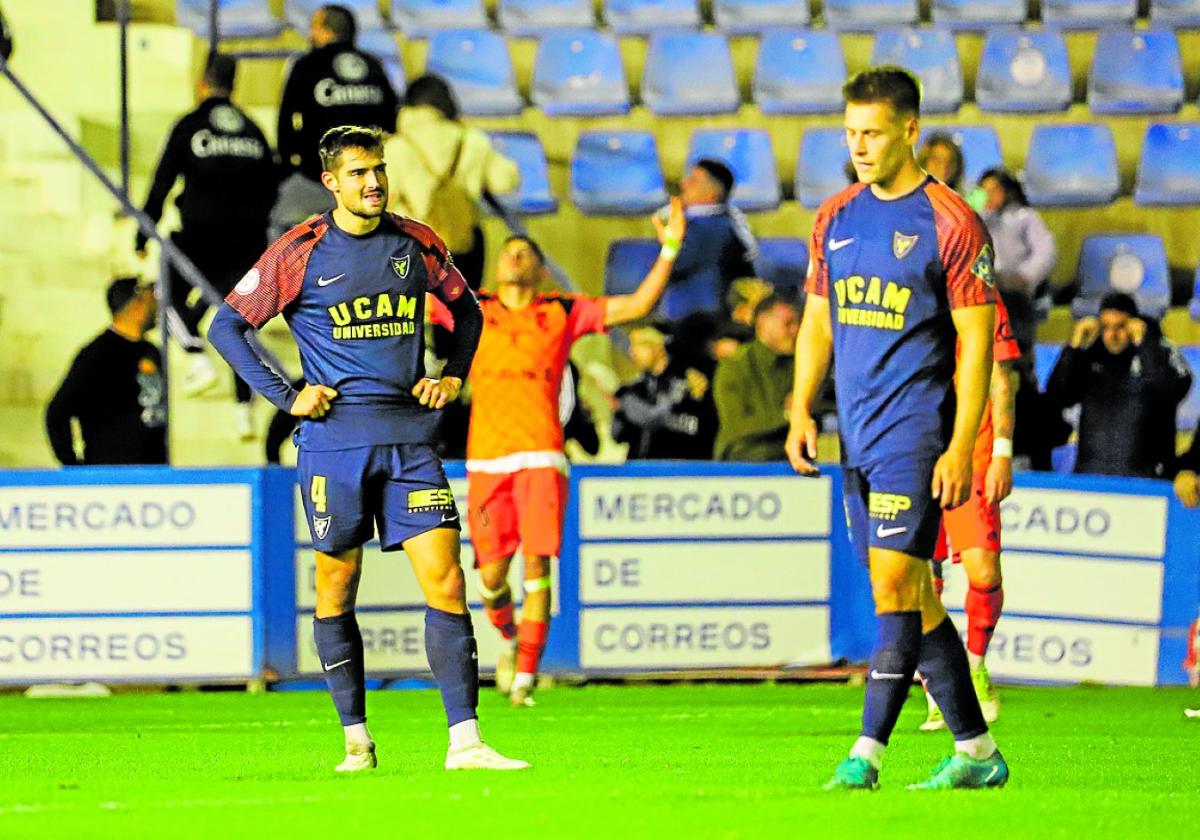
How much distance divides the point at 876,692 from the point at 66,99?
9685 millimetres

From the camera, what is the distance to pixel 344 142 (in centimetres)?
697

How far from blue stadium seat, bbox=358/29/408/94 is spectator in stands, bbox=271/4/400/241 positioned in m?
2.20

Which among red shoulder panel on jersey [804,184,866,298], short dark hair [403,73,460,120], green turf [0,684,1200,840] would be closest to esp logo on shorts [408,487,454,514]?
green turf [0,684,1200,840]

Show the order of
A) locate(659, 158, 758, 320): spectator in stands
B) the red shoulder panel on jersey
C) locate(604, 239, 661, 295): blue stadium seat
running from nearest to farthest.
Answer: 1. the red shoulder panel on jersey
2. locate(659, 158, 758, 320): spectator in stands
3. locate(604, 239, 661, 295): blue stadium seat

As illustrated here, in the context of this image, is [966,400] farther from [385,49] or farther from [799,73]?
[385,49]

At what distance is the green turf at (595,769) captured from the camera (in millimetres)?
5641

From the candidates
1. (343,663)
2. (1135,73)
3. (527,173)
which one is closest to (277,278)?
(343,663)

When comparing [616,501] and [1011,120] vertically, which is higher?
[1011,120]

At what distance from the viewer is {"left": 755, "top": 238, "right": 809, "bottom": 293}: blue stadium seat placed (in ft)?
45.4

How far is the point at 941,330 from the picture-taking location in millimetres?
6184

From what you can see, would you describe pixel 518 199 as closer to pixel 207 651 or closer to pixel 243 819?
pixel 207 651

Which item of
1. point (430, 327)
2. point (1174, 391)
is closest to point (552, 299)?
point (430, 327)

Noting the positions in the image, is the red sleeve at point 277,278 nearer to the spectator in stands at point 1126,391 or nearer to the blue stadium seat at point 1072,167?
the spectator in stands at point 1126,391

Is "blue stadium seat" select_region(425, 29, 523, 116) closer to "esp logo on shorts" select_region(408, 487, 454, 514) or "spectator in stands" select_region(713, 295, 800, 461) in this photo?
"spectator in stands" select_region(713, 295, 800, 461)
